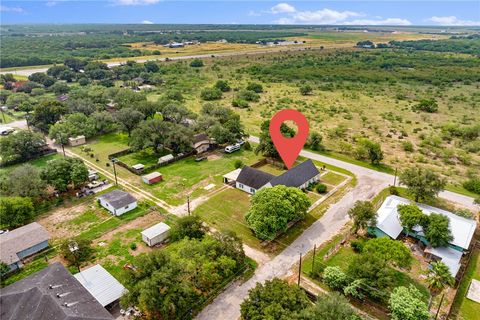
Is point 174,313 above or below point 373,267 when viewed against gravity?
below

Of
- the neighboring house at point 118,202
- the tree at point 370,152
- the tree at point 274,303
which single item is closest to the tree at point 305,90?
the tree at point 370,152

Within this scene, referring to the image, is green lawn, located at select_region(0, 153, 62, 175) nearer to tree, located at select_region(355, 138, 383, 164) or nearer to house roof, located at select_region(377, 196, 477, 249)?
house roof, located at select_region(377, 196, 477, 249)

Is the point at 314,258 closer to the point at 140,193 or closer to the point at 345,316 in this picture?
the point at 345,316

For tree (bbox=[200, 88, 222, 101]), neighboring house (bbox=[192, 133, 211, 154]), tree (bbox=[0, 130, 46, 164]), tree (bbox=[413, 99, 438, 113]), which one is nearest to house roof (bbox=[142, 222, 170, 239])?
neighboring house (bbox=[192, 133, 211, 154])

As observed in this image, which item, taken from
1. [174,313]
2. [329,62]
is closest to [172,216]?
[174,313]

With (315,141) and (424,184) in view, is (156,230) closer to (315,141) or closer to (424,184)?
(424,184)

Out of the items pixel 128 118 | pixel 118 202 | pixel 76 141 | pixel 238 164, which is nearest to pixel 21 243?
pixel 118 202
